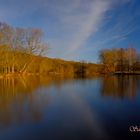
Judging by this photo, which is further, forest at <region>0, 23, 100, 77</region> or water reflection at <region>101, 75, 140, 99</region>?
forest at <region>0, 23, 100, 77</region>

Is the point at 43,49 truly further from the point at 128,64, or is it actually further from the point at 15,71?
the point at 128,64

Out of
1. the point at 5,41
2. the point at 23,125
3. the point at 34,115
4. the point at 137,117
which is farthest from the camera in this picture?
the point at 5,41

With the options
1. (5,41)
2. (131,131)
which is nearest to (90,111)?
(131,131)

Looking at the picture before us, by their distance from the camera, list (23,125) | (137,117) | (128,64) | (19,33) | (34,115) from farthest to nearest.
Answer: (128,64)
(19,33)
(34,115)
(137,117)
(23,125)

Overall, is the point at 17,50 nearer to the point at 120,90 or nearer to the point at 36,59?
the point at 36,59

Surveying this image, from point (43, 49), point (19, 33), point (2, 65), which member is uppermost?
point (19, 33)

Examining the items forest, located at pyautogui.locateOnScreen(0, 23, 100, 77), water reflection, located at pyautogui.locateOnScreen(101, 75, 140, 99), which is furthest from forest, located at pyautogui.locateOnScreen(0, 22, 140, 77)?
water reflection, located at pyautogui.locateOnScreen(101, 75, 140, 99)

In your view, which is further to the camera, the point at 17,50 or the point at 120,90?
the point at 17,50

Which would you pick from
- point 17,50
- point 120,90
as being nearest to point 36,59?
point 17,50

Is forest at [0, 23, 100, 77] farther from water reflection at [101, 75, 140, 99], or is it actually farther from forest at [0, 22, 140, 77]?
water reflection at [101, 75, 140, 99]

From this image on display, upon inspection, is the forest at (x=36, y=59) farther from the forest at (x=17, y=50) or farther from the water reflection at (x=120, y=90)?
the water reflection at (x=120, y=90)

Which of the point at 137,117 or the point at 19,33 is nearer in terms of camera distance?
the point at 137,117

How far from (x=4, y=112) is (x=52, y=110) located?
82.2 inches

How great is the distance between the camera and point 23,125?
735cm
